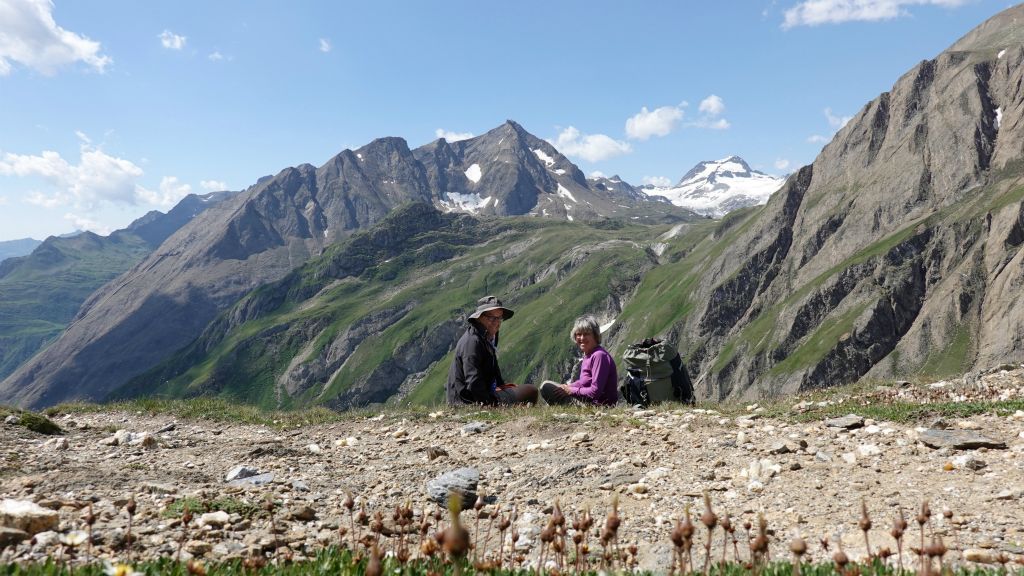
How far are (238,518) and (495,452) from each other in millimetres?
4989

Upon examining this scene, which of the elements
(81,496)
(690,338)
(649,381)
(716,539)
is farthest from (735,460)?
(690,338)

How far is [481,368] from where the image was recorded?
14414 millimetres

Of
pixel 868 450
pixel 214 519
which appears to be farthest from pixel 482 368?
pixel 214 519

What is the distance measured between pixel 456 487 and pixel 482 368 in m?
6.89

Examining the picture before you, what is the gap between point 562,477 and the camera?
8.73 meters

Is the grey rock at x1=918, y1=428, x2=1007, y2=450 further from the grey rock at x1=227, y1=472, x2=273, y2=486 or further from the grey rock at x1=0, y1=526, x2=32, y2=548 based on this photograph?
the grey rock at x1=0, y1=526, x2=32, y2=548

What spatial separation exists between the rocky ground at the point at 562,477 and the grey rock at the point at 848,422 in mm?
29

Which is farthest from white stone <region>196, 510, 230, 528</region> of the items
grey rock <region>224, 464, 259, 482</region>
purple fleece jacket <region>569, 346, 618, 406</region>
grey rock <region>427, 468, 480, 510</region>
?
purple fleece jacket <region>569, 346, 618, 406</region>

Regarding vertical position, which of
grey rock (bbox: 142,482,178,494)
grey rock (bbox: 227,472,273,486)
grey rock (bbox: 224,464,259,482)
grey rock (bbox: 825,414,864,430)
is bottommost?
grey rock (bbox: 224,464,259,482)

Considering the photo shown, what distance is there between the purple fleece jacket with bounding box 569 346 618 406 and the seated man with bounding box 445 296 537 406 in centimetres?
151

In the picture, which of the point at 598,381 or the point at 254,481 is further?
the point at 598,381

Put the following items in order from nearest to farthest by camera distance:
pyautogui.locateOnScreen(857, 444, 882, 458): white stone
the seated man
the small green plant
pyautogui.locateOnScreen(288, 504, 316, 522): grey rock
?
1. pyautogui.locateOnScreen(288, 504, 316, 522): grey rock
2. pyautogui.locateOnScreen(857, 444, 882, 458): white stone
3. the small green plant
4. the seated man

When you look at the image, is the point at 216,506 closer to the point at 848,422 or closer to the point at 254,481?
the point at 254,481

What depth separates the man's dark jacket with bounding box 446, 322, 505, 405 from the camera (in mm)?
13953
